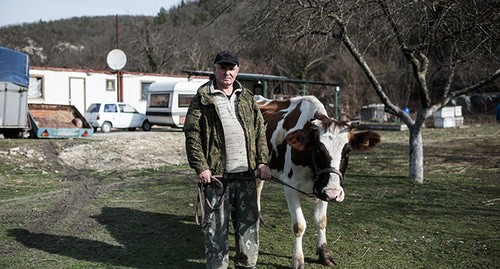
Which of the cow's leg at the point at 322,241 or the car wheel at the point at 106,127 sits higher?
the car wheel at the point at 106,127

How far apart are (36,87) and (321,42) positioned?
21.4m

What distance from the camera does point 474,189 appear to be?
8984mm

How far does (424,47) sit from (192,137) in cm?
642

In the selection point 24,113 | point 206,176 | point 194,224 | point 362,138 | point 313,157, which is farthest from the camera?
point 24,113

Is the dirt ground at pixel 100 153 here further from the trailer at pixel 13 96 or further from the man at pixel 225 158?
the man at pixel 225 158

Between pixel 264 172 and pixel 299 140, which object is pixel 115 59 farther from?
pixel 264 172

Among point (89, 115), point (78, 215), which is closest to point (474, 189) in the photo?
point (78, 215)

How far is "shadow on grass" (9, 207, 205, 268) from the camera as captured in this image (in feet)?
17.1

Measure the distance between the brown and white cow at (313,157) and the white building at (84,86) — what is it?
2362cm

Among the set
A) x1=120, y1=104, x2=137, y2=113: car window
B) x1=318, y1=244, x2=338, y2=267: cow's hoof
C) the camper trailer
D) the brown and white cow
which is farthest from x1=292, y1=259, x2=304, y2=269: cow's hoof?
x1=120, y1=104, x2=137, y2=113: car window

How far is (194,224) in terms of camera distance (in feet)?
22.4

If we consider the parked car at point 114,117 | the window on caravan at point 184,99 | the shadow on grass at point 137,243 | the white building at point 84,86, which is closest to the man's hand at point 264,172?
the shadow on grass at point 137,243

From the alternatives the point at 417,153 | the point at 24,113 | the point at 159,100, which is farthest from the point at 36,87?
the point at 417,153

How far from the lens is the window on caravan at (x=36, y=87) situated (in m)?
26.6
